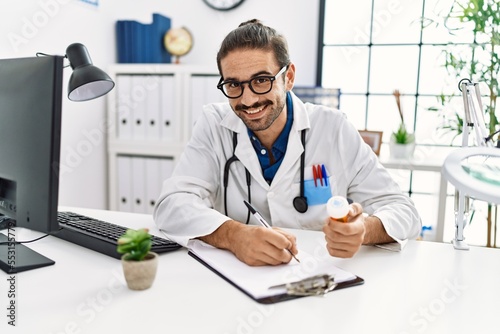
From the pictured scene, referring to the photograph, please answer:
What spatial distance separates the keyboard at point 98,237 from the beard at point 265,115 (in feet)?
1.57

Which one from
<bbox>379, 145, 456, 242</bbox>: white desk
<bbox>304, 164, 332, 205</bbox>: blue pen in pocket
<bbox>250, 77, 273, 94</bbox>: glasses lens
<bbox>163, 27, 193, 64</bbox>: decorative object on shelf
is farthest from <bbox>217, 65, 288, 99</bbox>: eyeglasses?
<bbox>163, 27, 193, 64</bbox>: decorative object on shelf

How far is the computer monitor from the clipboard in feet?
1.22

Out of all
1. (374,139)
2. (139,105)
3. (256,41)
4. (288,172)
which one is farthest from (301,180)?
(139,105)

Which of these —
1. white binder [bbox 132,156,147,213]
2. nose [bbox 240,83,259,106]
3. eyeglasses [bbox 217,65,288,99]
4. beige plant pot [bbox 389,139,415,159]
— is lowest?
white binder [bbox 132,156,147,213]

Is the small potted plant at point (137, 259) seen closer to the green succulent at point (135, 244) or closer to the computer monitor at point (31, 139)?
the green succulent at point (135, 244)

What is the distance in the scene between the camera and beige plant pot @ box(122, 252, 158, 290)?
0.90m

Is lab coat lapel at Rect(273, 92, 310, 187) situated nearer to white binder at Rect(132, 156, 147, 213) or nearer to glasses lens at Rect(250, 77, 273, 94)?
glasses lens at Rect(250, 77, 273, 94)

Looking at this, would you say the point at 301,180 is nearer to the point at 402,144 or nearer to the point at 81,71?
the point at 81,71

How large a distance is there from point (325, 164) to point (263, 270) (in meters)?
0.61

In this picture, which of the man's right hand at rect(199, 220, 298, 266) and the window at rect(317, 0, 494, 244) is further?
the window at rect(317, 0, 494, 244)

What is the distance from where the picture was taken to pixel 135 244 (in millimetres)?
887

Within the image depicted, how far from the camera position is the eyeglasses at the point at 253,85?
56.2 inches

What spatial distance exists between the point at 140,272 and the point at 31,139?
0.34 m

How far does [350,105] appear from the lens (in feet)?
10.3
